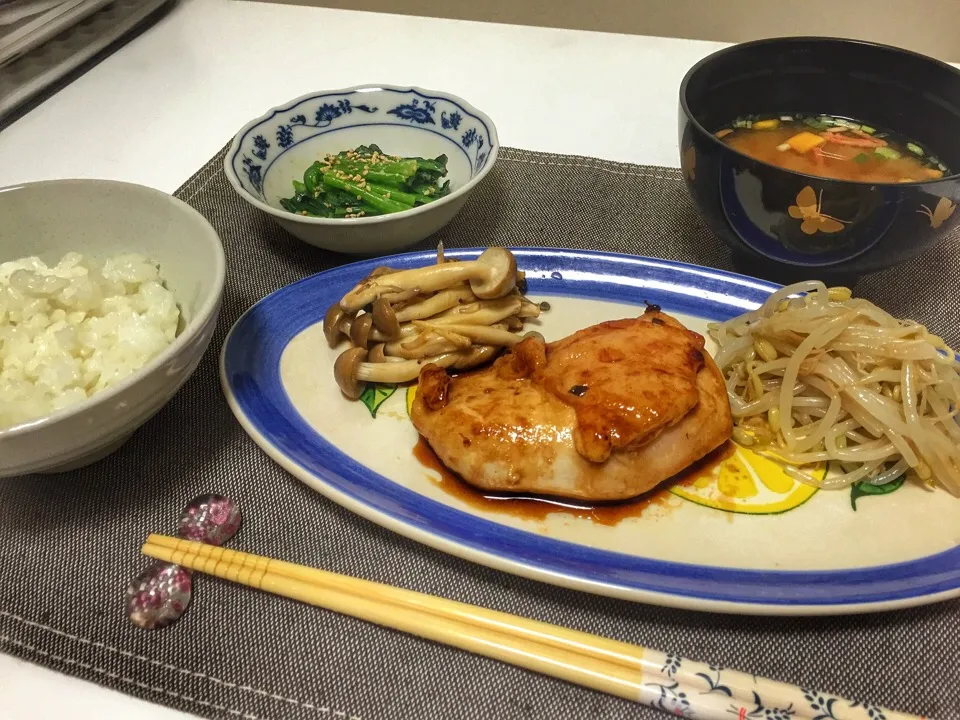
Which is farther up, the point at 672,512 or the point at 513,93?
the point at 513,93

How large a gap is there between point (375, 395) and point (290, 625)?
720 mm

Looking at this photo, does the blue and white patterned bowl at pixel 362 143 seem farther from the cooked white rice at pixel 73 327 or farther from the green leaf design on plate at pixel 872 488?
the green leaf design on plate at pixel 872 488

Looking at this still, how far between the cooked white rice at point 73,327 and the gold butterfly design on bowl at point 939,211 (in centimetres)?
223

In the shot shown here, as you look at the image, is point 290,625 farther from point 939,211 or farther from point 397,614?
point 939,211

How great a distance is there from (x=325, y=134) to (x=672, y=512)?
7.33 feet

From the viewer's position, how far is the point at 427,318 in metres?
2.17

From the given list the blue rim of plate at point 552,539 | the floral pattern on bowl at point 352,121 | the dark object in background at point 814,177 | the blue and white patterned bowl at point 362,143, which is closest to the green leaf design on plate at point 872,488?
the blue rim of plate at point 552,539

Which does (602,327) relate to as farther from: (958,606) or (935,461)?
(958,606)

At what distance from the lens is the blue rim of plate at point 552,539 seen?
1.46m

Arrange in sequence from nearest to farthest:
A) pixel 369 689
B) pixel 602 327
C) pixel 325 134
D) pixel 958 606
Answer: pixel 369 689 < pixel 958 606 < pixel 602 327 < pixel 325 134

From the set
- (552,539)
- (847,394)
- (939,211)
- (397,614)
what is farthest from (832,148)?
(397,614)

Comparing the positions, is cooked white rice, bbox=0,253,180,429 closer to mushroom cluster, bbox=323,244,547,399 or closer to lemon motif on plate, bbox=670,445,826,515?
mushroom cluster, bbox=323,244,547,399

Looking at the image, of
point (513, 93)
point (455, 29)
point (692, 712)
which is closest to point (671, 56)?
point (513, 93)

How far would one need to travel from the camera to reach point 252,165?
270 centimetres
